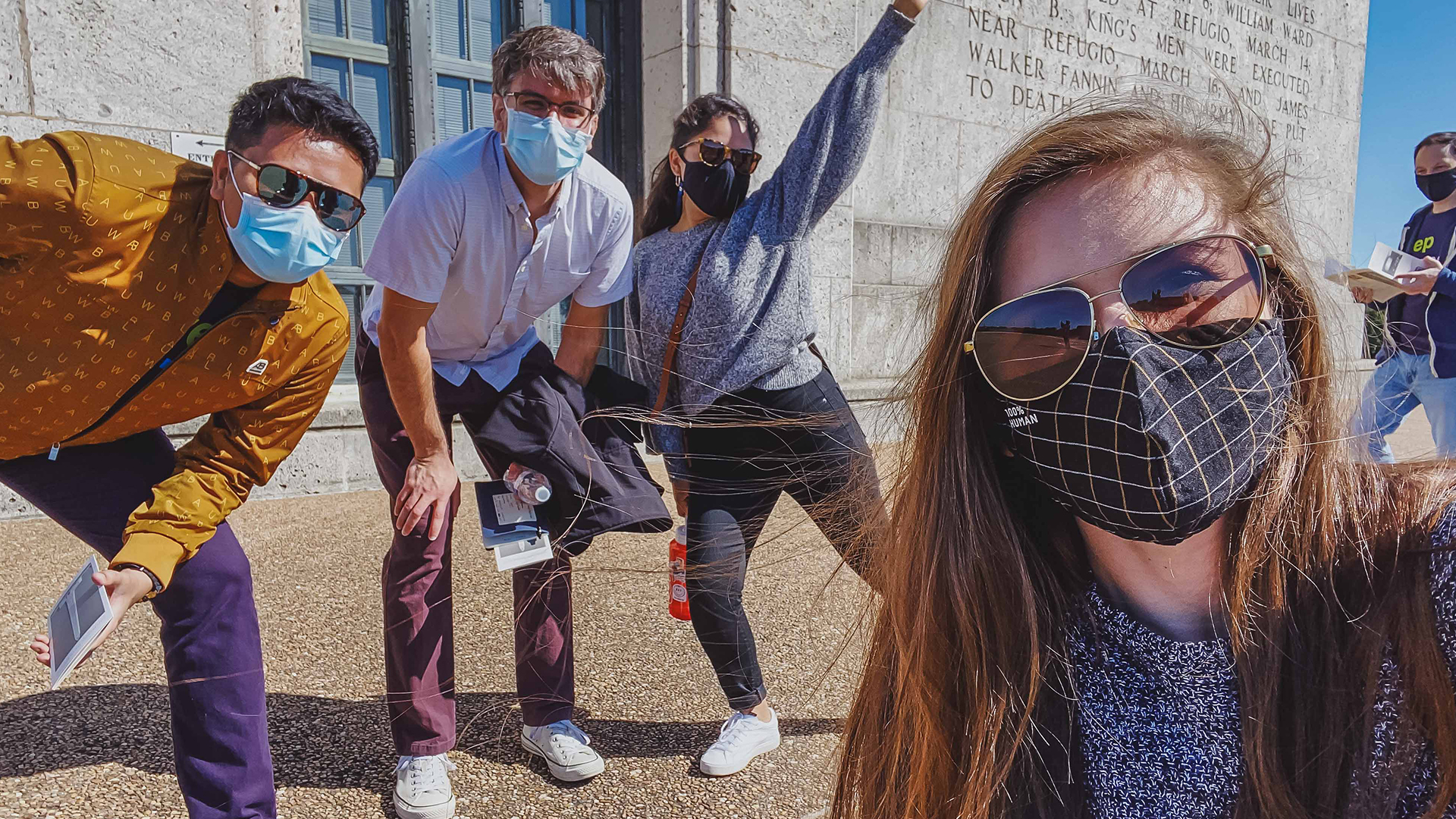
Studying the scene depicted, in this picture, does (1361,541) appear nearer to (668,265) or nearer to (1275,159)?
(1275,159)

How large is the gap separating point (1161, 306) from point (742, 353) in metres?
1.53

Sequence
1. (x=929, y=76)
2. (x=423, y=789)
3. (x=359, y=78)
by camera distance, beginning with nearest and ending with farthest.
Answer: (x=423, y=789)
(x=359, y=78)
(x=929, y=76)

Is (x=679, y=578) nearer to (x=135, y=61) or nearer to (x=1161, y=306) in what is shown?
(x=1161, y=306)

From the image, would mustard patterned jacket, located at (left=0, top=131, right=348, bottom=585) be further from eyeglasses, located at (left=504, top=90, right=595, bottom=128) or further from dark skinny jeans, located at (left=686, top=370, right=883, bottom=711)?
dark skinny jeans, located at (left=686, top=370, right=883, bottom=711)

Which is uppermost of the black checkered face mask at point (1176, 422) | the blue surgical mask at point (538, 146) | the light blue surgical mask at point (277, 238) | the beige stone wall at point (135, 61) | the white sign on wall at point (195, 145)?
the beige stone wall at point (135, 61)

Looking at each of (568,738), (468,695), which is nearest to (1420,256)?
(568,738)

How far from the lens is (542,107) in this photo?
8.46ft

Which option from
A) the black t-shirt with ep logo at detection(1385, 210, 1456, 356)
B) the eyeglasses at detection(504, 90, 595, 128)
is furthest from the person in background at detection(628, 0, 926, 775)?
the black t-shirt with ep logo at detection(1385, 210, 1456, 356)

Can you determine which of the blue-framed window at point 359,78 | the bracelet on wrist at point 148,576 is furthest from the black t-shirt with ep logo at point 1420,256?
the blue-framed window at point 359,78

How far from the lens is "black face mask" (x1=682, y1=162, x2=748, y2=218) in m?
2.76

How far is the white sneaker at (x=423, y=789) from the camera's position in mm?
2328

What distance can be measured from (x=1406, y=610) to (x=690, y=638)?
2.76 meters

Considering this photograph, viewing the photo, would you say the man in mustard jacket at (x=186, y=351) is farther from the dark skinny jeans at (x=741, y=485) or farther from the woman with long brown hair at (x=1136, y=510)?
the woman with long brown hair at (x=1136, y=510)

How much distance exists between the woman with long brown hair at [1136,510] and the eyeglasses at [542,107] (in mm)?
1617
